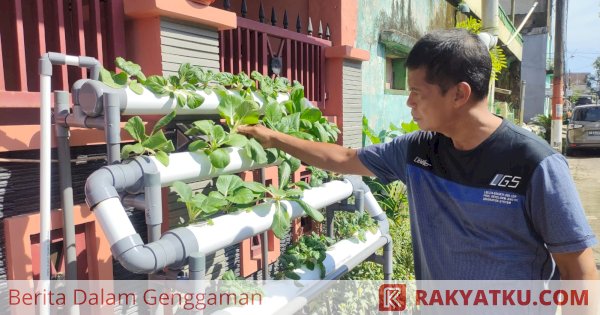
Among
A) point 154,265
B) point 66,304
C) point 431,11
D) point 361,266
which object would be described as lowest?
point 361,266

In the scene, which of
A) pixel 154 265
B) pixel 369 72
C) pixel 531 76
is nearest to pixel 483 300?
pixel 154 265

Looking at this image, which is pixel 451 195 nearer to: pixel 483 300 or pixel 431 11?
pixel 483 300

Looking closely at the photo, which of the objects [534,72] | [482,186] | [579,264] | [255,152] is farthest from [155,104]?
[534,72]

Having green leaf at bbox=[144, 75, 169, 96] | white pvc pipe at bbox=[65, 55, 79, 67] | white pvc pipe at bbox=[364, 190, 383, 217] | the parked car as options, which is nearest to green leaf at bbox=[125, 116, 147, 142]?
green leaf at bbox=[144, 75, 169, 96]

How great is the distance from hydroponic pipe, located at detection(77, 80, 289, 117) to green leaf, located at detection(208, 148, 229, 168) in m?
0.31

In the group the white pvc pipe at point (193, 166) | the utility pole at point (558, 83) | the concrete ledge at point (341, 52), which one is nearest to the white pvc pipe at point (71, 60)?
the white pvc pipe at point (193, 166)

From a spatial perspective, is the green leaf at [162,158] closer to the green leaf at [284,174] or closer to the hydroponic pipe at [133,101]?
the hydroponic pipe at [133,101]

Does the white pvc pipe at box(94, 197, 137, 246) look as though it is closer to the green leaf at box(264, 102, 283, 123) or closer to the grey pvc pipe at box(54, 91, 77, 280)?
the grey pvc pipe at box(54, 91, 77, 280)

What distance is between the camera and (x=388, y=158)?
212 centimetres

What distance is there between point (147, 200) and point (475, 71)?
115cm

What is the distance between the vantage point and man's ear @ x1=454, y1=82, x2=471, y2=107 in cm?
158

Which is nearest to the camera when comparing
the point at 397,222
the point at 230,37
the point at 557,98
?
the point at 230,37

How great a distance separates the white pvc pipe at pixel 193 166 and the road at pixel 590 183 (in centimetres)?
462

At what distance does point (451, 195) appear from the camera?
67.7 inches
